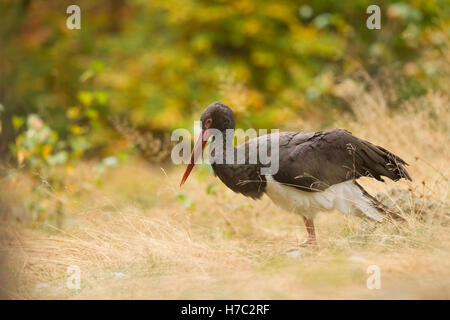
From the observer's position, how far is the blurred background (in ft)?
19.3

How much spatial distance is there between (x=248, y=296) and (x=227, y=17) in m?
7.93

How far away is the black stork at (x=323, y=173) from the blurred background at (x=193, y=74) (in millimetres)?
1440

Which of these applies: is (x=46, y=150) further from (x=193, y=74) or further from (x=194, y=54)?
(x=194, y=54)

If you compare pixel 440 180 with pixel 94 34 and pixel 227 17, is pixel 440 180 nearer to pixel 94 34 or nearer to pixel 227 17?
pixel 227 17

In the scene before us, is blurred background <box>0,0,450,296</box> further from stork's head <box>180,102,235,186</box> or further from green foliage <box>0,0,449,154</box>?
stork's head <box>180,102,235,186</box>

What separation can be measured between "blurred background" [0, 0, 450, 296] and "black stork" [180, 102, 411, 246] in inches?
56.7

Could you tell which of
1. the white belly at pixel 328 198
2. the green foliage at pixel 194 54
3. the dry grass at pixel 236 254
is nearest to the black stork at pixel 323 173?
the white belly at pixel 328 198

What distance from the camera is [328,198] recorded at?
12.9 ft

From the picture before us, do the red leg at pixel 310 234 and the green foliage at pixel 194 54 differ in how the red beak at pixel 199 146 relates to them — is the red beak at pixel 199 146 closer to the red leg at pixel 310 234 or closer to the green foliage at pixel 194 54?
the red leg at pixel 310 234

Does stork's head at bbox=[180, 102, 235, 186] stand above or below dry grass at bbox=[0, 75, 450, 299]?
above

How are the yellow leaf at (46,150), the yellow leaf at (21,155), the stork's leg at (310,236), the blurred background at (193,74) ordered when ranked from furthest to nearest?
the blurred background at (193,74) < the yellow leaf at (46,150) < the yellow leaf at (21,155) < the stork's leg at (310,236)

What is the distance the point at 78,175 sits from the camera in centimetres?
608

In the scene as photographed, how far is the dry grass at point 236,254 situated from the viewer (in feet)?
9.93

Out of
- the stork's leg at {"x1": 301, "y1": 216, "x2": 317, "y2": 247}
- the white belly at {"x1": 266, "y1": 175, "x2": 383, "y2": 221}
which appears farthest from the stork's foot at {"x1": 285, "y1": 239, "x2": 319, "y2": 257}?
the white belly at {"x1": 266, "y1": 175, "x2": 383, "y2": 221}
